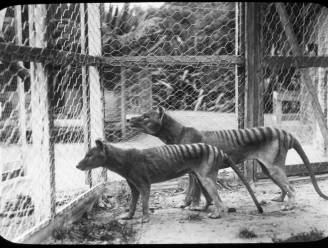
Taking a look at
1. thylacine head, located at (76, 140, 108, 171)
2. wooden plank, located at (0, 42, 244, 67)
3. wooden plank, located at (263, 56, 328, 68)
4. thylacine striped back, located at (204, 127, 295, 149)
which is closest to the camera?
wooden plank, located at (0, 42, 244, 67)

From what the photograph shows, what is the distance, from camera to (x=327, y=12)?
4379mm

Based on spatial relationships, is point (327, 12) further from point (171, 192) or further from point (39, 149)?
point (39, 149)

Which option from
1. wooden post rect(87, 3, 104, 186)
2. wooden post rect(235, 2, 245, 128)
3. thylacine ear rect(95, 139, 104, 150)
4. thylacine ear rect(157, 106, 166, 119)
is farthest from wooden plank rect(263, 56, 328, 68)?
thylacine ear rect(95, 139, 104, 150)

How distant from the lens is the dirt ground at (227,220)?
277cm

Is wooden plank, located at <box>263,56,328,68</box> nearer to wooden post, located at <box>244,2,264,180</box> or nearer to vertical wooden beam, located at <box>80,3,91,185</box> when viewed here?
wooden post, located at <box>244,2,264,180</box>

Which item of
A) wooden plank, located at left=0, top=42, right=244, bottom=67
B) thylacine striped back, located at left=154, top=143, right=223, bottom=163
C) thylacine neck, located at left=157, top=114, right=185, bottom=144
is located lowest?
thylacine striped back, located at left=154, top=143, right=223, bottom=163

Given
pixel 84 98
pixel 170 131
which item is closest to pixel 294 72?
pixel 170 131

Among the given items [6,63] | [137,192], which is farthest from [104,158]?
[6,63]

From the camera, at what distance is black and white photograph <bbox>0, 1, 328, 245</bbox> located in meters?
2.77

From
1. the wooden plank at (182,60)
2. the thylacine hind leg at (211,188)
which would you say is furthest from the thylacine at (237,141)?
the wooden plank at (182,60)

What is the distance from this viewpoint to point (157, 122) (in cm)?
333

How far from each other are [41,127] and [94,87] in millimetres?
878

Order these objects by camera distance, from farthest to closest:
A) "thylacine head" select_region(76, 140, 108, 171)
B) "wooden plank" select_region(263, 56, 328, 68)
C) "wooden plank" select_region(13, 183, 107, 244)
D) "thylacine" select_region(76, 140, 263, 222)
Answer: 1. "wooden plank" select_region(263, 56, 328, 68)
2. "thylacine" select_region(76, 140, 263, 222)
3. "thylacine head" select_region(76, 140, 108, 171)
4. "wooden plank" select_region(13, 183, 107, 244)

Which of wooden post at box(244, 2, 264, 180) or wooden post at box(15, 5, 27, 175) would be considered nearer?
wooden post at box(15, 5, 27, 175)
